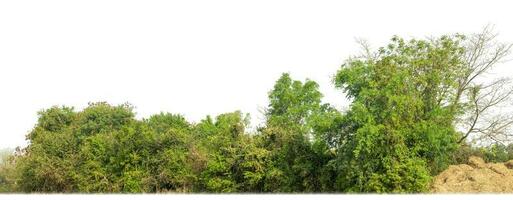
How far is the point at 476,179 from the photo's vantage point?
26.0 metres

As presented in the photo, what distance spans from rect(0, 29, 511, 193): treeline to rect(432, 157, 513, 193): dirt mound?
0.97 metres

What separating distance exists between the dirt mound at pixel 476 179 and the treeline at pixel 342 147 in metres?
0.97

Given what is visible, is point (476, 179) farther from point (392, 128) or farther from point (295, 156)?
point (295, 156)

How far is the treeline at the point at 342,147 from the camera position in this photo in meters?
26.6

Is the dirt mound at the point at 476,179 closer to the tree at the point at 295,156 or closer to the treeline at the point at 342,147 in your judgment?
the treeline at the point at 342,147

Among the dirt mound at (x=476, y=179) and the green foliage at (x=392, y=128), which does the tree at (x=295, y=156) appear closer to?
the green foliage at (x=392, y=128)

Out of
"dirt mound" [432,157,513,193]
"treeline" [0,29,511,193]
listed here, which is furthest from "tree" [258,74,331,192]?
"dirt mound" [432,157,513,193]

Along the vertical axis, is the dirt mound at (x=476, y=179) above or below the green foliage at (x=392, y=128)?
below

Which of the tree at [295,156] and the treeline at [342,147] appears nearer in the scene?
the treeline at [342,147]

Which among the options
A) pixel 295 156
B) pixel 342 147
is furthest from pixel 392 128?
pixel 295 156

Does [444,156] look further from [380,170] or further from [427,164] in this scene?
[380,170]

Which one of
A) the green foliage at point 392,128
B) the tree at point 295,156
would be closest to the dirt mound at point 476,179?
the green foliage at point 392,128

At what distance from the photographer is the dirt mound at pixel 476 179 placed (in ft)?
84.1

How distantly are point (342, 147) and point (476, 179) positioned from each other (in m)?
6.33
